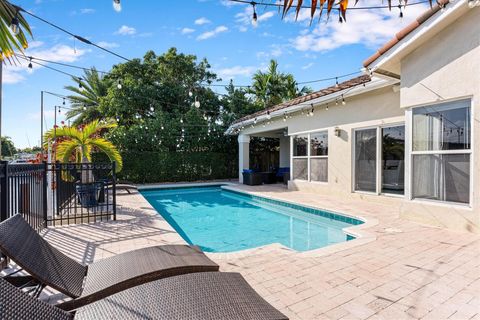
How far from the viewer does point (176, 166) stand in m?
18.1

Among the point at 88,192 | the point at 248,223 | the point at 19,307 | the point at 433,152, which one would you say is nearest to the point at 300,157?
the point at 248,223

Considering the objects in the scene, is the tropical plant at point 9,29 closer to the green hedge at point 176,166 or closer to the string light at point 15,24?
the string light at point 15,24

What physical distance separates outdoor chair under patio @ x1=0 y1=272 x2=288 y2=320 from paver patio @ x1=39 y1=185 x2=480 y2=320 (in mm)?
981

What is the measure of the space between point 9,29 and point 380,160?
Answer: 10.1m

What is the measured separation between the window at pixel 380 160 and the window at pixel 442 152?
2218mm

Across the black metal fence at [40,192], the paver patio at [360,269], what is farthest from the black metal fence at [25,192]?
the paver patio at [360,269]

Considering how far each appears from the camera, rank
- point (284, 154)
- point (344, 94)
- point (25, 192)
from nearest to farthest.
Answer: point (25, 192)
point (344, 94)
point (284, 154)

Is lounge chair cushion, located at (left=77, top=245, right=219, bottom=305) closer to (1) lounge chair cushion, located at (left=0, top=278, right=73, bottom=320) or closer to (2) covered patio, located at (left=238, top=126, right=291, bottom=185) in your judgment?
(1) lounge chair cushion, located at (left=0, top=278, right=73, bottom=320)

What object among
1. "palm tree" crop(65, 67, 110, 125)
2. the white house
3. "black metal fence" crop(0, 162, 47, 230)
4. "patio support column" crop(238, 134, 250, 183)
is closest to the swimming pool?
the white house

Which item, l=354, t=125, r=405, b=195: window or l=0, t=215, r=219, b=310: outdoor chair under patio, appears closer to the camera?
l=0, t=215, r=219, b=310: outdoor chair under patio

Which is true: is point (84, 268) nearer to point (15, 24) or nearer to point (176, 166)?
point (15, 24)

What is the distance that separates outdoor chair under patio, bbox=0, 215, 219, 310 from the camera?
2520 millimetres

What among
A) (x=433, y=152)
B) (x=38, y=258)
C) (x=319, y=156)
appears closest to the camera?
(x=38, y=258)

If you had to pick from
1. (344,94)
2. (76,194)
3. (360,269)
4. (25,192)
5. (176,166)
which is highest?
(344,94)
